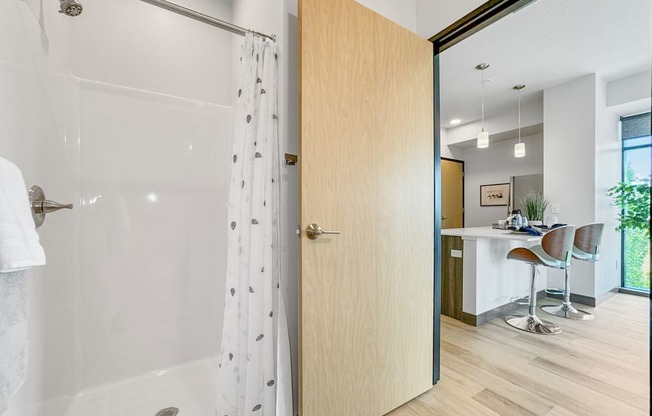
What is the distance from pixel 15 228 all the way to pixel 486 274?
325 cm

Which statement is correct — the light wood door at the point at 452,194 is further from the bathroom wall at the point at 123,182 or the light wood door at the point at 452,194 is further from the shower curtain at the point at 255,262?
the shower curtain at the point at 255,262

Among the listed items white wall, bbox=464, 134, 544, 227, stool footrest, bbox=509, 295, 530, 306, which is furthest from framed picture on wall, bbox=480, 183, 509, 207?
stool footrest, bbox=509, 295, 530, 306

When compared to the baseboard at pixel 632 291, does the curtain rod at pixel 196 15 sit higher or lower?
higher

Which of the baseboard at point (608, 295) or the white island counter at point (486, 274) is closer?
the white island counter at point (486, 274)

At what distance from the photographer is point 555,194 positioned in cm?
359

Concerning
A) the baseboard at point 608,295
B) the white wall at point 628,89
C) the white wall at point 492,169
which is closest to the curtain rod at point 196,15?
the white wall at point 628,89

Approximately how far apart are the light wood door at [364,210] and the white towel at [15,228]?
2.58 feet

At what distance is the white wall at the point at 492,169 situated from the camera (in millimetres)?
4676

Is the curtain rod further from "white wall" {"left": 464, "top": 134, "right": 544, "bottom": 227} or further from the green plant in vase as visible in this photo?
"white wall" {"left": 464, "top": 134, "right": 544, "bottom": 227}

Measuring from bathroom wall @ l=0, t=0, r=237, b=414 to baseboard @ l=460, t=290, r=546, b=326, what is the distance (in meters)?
2.39

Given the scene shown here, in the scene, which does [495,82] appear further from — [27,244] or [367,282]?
[27,244]

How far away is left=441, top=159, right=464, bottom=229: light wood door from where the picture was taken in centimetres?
538

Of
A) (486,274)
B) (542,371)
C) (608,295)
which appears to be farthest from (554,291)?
(542,371)

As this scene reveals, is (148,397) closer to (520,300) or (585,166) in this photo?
(520,300)
